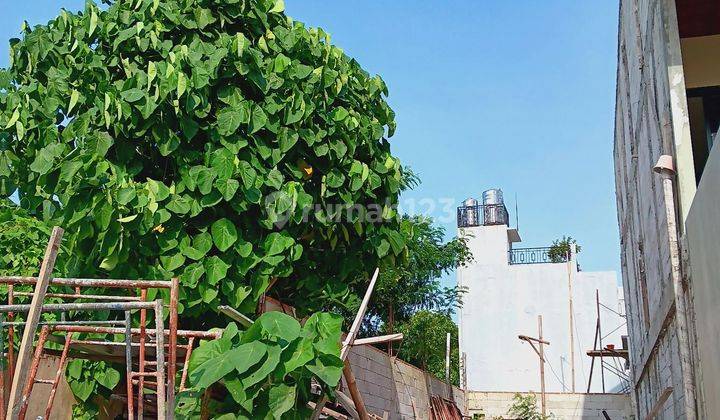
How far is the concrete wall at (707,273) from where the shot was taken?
166 inches

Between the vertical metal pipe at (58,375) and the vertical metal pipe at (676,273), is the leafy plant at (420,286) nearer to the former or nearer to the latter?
the vertical metal pipe at (676,273)

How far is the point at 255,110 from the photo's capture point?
20.5ft

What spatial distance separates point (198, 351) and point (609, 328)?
17823mm

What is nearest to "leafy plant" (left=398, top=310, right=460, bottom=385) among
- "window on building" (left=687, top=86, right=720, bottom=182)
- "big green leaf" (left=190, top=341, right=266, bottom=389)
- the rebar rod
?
"window on building" (left=687, top=86, right=720, bottom=182)

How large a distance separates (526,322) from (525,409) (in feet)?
15.8

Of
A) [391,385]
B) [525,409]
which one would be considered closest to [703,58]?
[391,385]

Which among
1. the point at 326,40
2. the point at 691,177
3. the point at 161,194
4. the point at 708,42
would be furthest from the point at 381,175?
the point at 708,42

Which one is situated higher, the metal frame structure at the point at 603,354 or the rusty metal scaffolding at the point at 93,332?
the metal frame structure at the point at 603,354

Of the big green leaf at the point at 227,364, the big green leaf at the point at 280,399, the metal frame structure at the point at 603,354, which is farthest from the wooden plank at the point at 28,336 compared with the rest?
the metal frame structure at the point at 603,354

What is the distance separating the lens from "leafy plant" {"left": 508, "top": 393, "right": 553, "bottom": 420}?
640 inches

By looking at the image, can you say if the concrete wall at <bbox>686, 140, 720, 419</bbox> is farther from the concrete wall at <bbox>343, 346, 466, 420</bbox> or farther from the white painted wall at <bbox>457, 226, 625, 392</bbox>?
the white painted wall at <bbox>457, 226, 625, 392</bbox>

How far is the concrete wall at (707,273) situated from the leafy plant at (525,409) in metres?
11.6

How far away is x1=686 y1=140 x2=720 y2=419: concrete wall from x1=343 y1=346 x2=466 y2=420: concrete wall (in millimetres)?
4297

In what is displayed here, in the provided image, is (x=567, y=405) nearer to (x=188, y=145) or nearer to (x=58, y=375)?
(x=188, y=145)
